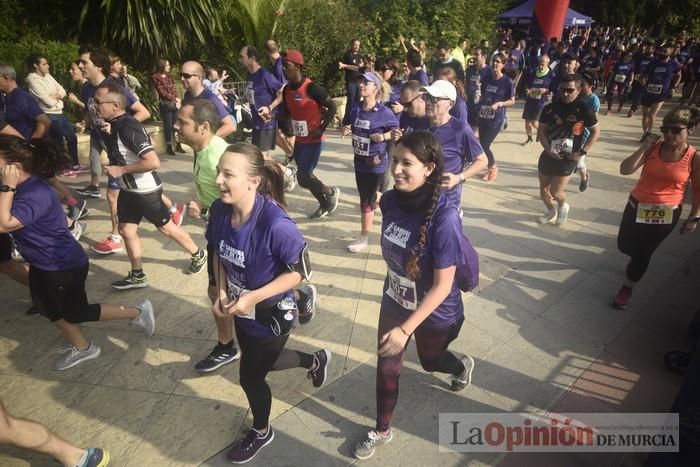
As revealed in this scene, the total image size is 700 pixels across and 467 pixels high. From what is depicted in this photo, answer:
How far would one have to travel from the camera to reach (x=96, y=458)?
8.56 ft

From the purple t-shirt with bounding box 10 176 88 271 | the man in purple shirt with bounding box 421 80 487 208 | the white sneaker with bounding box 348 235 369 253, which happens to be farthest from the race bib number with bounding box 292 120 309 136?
the purple t-shirt with bounding box 10 176 88 271

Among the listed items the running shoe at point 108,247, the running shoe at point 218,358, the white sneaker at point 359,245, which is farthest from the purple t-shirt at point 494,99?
the running shoe at point 108,247

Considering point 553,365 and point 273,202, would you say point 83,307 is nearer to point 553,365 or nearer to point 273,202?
point 273,202

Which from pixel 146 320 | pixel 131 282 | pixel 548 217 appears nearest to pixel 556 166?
pixel 548 217

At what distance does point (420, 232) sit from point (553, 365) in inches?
83.3

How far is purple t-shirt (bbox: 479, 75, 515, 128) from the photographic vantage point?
269 inches

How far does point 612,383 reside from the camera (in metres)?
3.33

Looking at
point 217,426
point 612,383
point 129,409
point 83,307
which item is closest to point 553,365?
point 612,383

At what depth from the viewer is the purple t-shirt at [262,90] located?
6250 millimetres

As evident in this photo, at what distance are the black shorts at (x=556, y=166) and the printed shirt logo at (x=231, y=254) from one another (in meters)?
4.47

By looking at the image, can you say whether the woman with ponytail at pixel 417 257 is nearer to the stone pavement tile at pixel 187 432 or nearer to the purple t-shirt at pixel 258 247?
the purple t-shirt at pixel 258 247

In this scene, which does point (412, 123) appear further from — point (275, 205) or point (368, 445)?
point (368, 445)

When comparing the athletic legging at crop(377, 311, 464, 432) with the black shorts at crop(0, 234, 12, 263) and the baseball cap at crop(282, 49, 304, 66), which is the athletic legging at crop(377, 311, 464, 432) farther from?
the baseball cap at crop(282, 49, 304, 66)
